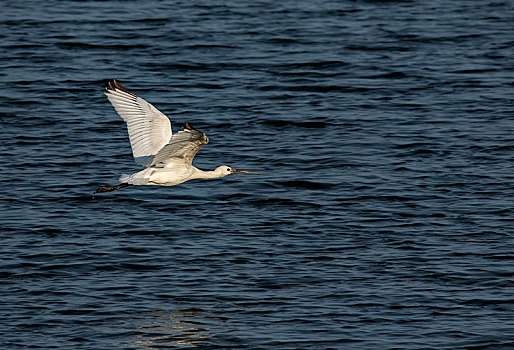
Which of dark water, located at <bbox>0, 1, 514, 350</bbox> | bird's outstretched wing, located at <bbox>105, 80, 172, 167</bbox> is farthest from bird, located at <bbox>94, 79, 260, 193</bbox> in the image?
dark water, located at <bbox>0, 1, 514, 350</bbox>

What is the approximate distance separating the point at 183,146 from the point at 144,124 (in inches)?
38.3

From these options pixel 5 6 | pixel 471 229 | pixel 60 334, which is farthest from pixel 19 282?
pixel 5 6

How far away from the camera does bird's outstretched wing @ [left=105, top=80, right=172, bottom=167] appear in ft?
53.0

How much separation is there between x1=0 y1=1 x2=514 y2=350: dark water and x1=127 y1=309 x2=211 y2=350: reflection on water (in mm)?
36

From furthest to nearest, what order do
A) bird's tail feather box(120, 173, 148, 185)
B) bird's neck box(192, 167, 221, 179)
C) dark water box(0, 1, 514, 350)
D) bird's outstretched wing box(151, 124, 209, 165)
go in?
bird's neck box(192, 167, 221, 179) < bird's tail feather box(120, 173, 148, 185) < dark water box(0, 1, 514, 350) < bird's outstretched wing box(151, 124, 209, 165)

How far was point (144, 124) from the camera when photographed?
16219 mm

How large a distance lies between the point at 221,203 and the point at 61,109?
744 cm

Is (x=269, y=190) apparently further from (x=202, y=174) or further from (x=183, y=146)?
(x=183, y=146)

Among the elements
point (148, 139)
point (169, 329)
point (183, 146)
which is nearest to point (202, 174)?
point (148, 139)

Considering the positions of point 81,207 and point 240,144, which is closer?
point 81,207

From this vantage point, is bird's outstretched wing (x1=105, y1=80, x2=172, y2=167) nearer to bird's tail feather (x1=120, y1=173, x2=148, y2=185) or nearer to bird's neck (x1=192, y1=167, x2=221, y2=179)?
bird's tail feather (x1=120, y1=173, x2=148, y2=185)

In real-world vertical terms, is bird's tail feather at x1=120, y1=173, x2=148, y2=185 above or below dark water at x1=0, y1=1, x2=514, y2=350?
above

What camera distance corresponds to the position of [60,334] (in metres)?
14.9

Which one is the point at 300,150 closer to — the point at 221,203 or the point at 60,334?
the point at 221,203
